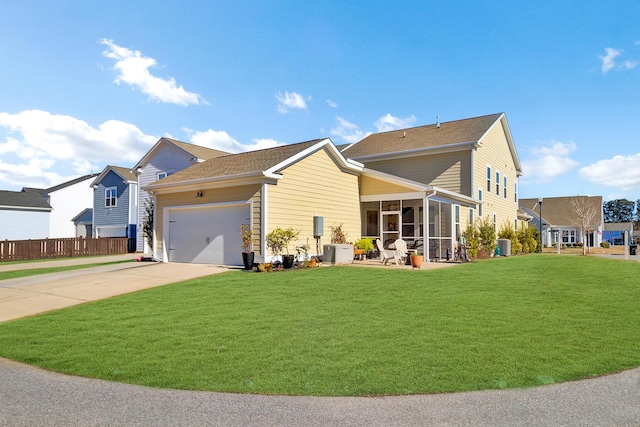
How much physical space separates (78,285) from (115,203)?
23212 mm

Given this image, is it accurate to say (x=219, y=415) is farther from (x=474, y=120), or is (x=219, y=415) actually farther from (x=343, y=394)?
(x=474, y=120)

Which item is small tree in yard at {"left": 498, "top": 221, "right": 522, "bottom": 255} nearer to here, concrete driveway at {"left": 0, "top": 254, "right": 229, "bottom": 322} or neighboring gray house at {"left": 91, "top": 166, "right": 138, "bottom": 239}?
concrete driveway at {"left": 0, "top": 254, "right": 229, "bottom": 322}

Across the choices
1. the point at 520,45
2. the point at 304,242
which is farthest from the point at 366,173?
the point at 520,45

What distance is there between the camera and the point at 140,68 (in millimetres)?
16516

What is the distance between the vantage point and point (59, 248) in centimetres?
2430

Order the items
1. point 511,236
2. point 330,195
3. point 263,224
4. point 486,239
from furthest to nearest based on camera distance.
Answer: point 511,236
point 486,239
point 330,195
point 263,224

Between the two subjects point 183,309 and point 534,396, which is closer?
point 534,396

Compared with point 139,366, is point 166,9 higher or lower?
higher

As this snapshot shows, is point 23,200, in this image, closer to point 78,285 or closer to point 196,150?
point 196,150

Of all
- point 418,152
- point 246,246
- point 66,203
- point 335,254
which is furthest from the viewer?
point 66,203

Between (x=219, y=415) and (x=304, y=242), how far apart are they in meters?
12.4

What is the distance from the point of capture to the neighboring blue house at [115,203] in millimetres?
31578

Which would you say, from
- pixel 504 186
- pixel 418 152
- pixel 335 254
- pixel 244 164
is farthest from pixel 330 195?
pixel 504 186

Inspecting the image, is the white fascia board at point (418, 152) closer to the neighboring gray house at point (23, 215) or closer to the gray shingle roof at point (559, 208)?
the neighboring gray house at point (23, 215)
